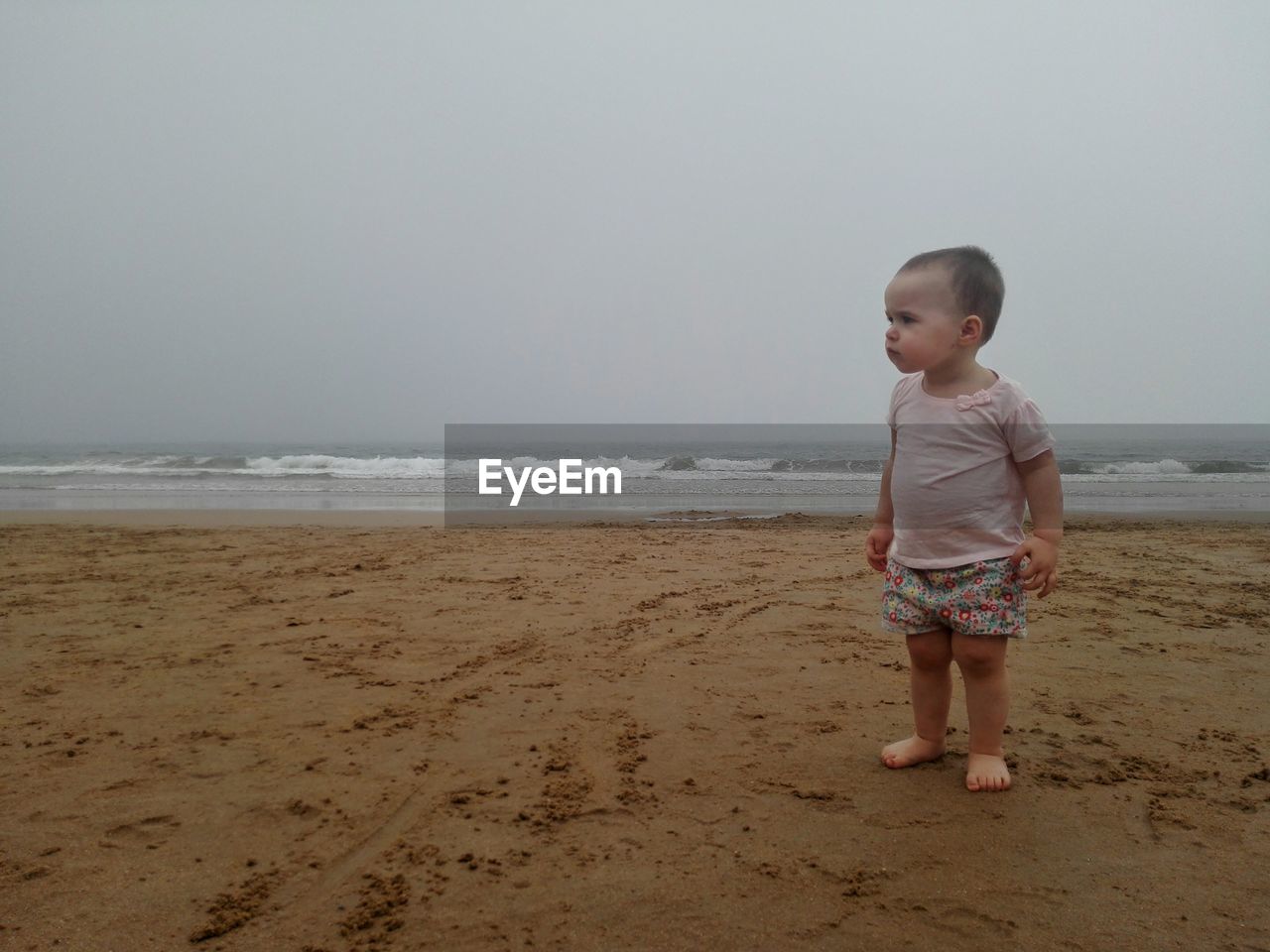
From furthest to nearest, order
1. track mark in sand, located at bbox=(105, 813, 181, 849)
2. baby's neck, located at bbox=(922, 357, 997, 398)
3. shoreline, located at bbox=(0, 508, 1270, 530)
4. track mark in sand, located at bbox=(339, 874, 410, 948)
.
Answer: shoreline, located at bbox=(0, 508, 1270, 530), baby's neck, located at bbox=(922, 357, 997, 398), track mark in sand, located at bbox=(105, 813, 181, 849), track mark in sand, located at bbox=(339, 874, 410, 948)

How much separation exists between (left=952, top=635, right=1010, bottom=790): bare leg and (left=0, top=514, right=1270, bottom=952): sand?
0.07 metres

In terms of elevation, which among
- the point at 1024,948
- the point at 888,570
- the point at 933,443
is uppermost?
the point at 933,443

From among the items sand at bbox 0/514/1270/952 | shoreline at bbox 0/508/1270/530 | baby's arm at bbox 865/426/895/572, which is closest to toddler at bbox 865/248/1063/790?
baby's arm at bbox 865/426/895/572

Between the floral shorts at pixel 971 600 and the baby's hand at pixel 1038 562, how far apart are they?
3 centimetres

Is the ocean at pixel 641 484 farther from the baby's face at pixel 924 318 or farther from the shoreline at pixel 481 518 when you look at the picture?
the baby's face at pixel 924 318

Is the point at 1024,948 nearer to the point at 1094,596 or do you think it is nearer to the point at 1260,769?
the point at 1260,769

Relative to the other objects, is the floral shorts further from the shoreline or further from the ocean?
the ocean

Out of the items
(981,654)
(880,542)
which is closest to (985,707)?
(981,654)

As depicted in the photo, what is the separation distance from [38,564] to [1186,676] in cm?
712

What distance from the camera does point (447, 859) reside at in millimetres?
1753

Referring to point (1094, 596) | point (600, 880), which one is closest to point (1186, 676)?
point (1094, 596)

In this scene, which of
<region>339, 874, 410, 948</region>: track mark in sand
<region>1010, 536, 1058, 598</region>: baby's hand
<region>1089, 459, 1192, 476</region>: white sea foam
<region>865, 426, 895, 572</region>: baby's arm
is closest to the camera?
<region>339, 874, 410, 948</region>: track mark in sand

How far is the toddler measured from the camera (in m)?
2.10

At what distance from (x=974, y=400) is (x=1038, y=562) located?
1.56 ft
